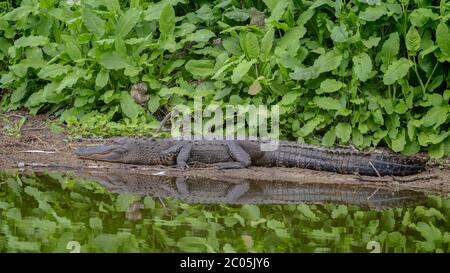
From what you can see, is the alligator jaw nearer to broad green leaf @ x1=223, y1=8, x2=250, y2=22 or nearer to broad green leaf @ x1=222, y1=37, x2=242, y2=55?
broad green leaf @ x1=222, y1=37, x2=242, y2=55

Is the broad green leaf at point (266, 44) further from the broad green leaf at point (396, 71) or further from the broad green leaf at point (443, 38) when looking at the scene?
the broad green leaf at point (443, 38)

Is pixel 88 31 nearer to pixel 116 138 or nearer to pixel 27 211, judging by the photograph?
pixel 116 138

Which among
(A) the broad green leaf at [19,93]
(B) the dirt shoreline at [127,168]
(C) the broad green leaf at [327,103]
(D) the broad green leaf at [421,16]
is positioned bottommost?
(B) the dirt shoreline at [127,168]

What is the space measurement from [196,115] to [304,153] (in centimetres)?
139

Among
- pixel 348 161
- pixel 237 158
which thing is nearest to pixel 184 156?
pixel 237 158

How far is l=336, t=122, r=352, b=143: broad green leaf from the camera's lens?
8.88 m

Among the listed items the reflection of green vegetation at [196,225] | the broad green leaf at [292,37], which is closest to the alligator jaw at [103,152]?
the reflection of green vegetation at [196,225]

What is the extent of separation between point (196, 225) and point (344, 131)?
2.81m

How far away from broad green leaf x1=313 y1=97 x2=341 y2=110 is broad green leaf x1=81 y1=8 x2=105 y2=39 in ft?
8.42

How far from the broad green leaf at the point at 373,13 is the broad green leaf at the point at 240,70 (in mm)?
1268

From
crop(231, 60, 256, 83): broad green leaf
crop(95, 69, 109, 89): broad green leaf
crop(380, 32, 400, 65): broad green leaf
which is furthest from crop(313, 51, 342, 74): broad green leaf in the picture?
crop(95, 69, 109, 89): broad green leaf

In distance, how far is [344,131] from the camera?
29.2 feet

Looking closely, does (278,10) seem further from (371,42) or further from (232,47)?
(371,42)

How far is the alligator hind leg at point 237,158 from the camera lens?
8836 mm
